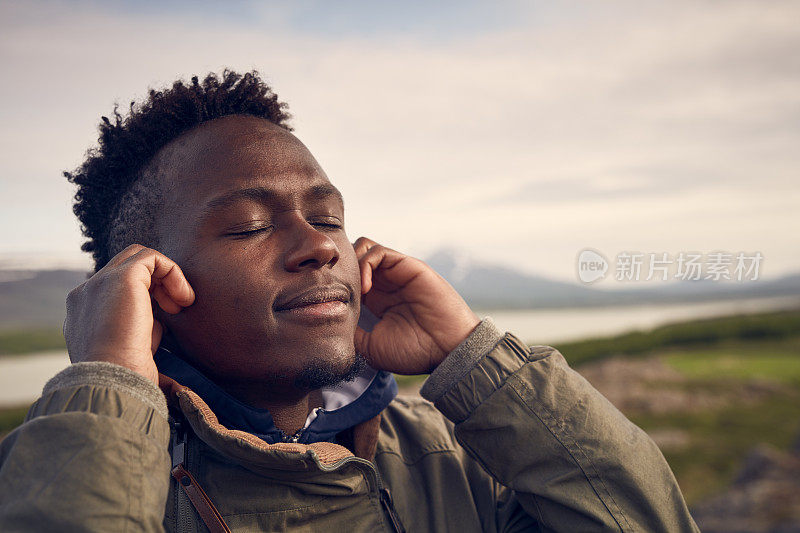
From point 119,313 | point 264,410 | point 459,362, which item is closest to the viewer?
point 119,313

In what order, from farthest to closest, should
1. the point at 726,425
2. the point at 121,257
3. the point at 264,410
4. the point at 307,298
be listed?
the point at 726,425 → the point at 264,410 → the point at 307,298 → the point at 121,257

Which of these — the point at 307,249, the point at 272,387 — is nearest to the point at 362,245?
the point at 307,249

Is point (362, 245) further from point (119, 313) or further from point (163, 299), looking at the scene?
point (119, 313)

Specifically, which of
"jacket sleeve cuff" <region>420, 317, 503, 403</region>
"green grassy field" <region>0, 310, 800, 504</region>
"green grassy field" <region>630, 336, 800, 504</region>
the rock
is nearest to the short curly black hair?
"jacket sleeve cuff" <region>420, 317, 503, 403</region>

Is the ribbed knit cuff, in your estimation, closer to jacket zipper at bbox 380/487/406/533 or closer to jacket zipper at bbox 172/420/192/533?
jacket zipper at bbox 172/420/192/533

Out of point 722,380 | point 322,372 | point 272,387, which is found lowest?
point 722,380

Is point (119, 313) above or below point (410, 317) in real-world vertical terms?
above

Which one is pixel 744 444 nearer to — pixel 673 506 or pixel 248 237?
pixel 673 506

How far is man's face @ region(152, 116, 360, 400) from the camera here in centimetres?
245

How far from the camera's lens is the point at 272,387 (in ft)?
8.41

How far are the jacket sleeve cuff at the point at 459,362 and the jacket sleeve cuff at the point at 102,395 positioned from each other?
1250 millimetres

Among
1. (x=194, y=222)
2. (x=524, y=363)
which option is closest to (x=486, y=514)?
(x=524, y=363)

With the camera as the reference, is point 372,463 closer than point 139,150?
Yes

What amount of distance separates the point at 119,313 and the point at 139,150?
1.27m
